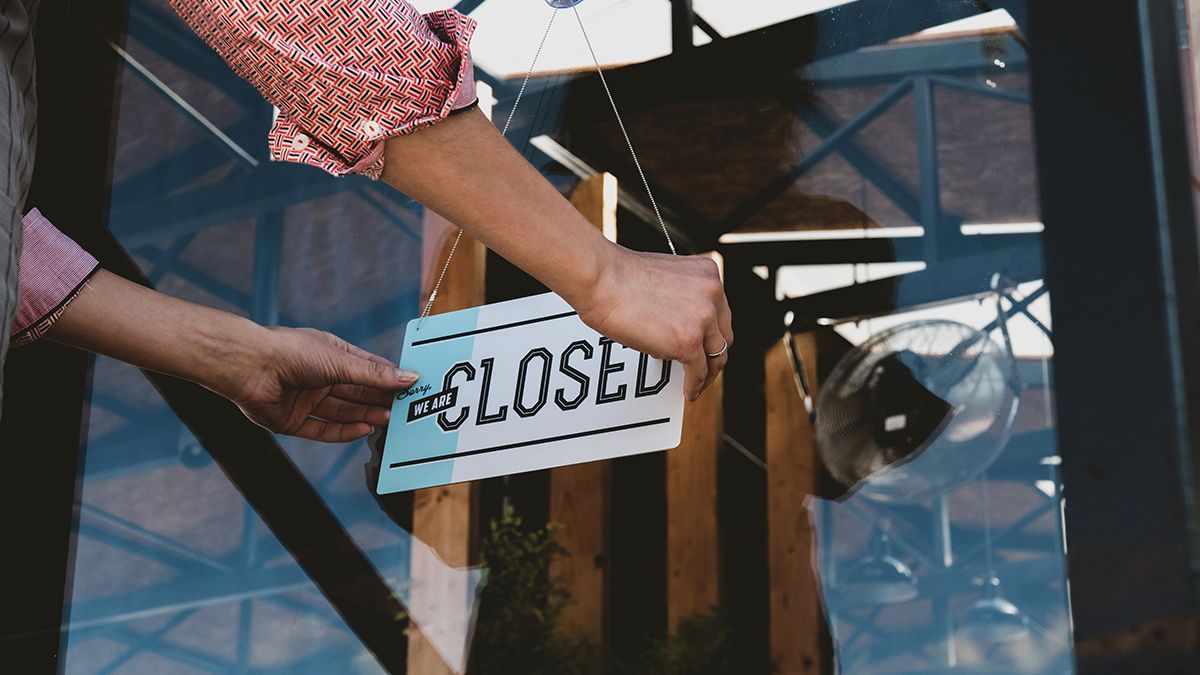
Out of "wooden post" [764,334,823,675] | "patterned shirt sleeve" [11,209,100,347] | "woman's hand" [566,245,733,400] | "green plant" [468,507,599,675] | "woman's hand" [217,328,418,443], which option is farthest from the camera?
"wooden post" [764,334,823,675]

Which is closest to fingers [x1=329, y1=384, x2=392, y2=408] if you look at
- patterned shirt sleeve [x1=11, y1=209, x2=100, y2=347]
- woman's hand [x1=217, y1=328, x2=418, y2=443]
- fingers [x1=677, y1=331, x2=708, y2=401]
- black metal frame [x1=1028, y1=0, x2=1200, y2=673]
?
woman's hand [x1=217, y1=328, x2=418, y2=443]

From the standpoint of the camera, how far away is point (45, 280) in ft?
4.34

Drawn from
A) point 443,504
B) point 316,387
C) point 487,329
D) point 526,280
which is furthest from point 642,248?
point 316,387

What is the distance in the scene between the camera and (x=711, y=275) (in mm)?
1112

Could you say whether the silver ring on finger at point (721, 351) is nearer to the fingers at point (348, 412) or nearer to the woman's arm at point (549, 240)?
the woman's arm at point (549, 240)

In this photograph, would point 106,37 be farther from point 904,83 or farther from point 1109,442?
point 1109,442

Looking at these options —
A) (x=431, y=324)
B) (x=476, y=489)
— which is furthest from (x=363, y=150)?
(x=476, y=489)

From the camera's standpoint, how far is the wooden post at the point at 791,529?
325cm

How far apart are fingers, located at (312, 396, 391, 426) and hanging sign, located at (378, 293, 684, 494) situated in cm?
8

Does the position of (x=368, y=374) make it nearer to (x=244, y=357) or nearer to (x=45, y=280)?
(x=244, y=357)

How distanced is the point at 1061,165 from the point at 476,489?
233 cm

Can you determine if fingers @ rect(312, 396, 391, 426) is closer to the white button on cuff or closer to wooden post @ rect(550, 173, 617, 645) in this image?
the white button on cuff

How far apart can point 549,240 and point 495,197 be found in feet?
0.18

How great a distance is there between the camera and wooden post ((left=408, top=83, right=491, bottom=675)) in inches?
107
